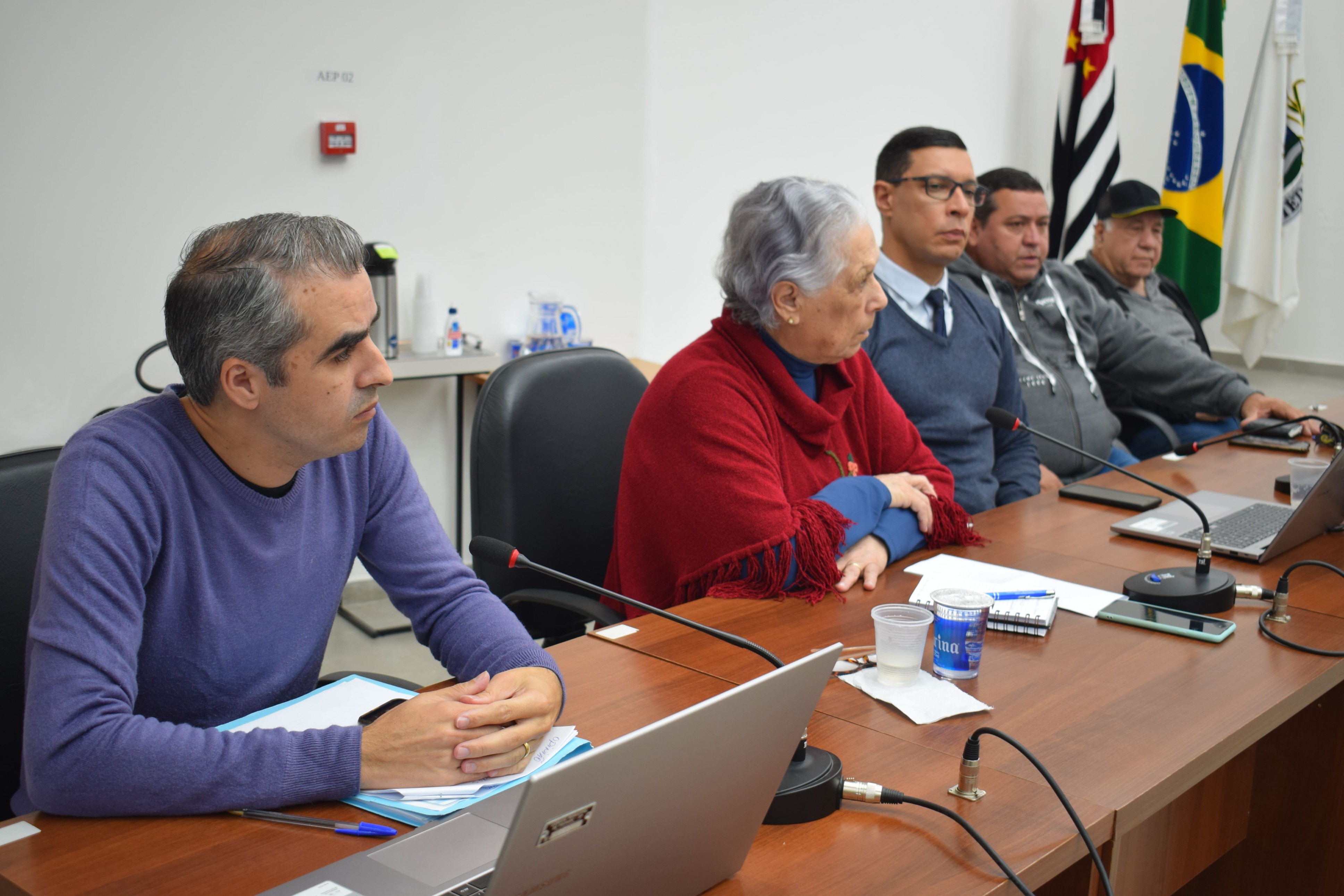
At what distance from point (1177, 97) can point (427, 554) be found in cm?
510

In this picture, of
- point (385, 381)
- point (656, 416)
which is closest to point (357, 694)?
point (385, 381)

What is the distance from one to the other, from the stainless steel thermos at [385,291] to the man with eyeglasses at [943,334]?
141 cm

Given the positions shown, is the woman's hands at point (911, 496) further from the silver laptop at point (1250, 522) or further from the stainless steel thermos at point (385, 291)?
the stainless steel thermos at point (385, 291)

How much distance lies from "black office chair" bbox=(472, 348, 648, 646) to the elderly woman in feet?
0.45

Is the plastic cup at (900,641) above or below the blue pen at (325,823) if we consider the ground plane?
above

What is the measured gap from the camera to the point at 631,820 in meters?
0.76

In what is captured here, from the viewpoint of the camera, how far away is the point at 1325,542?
2094mm

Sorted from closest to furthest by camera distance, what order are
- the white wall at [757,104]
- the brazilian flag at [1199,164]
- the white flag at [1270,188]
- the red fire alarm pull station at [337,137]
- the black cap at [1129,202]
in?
the red fire alarm pull station at [337,137]
the black cap at [1129,202]
the white wall at [757,104]
the brazilian flag at [1199,164]
the white flag at [1270,188]

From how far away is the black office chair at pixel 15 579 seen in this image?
1.33 m

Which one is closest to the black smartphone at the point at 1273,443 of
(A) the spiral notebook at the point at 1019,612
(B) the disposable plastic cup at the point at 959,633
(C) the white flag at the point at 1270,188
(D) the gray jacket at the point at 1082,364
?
(D) the gray jacket at the point at 1082,364

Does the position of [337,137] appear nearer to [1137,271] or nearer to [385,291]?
[385,291]

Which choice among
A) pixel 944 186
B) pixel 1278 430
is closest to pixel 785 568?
pixel 944 186

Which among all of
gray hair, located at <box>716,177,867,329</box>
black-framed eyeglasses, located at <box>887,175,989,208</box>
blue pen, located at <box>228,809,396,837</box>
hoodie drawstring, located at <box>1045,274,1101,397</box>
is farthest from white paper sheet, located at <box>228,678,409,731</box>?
hoodie drawstring, located at <box>1045,274,1101,397</box>

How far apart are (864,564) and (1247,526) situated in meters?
0.82
